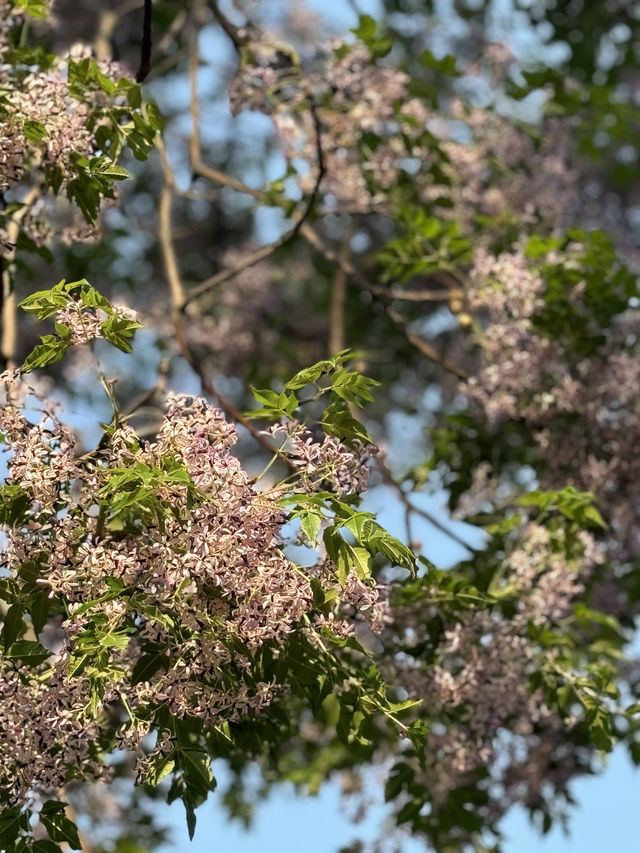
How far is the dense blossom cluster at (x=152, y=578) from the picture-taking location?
3676 mm

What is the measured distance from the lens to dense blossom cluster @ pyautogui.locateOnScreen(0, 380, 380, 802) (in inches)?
145

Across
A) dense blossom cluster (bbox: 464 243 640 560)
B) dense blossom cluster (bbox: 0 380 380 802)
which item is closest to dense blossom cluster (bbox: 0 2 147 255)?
dense blossom cluster (bbox: 0 380 380 802)

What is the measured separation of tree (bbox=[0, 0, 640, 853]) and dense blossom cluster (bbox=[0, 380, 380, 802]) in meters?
0.01

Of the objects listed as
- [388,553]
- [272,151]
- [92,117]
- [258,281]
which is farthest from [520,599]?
[272,151]

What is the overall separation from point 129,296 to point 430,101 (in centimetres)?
378

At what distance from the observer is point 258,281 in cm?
1062

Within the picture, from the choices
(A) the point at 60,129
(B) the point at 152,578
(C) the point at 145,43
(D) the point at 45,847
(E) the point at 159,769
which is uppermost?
(C) the point at 145,43

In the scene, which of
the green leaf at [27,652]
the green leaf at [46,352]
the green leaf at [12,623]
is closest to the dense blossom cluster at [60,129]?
the green leaf at [46,352]

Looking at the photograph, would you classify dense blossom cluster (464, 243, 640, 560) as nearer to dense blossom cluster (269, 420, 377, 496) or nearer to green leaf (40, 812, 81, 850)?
dense blossom cluster (269, 420, 377, 496)

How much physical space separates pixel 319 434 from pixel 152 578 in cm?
116

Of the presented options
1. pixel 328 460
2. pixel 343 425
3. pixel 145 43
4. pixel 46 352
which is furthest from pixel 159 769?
pixel 145 43

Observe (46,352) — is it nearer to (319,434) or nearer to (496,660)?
(319,434)

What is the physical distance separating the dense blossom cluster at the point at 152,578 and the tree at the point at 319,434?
0.01 m

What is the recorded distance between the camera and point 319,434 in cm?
474
